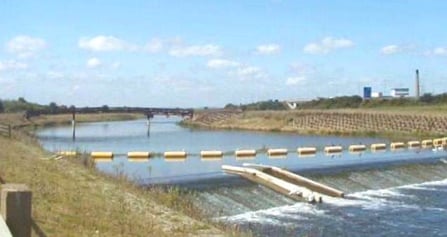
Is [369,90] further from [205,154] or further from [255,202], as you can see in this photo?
[255,202]

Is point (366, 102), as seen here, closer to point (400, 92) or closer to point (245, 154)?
point (400, 92)

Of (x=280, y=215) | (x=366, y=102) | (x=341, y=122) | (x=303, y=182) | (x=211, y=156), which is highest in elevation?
(x=366, y=102)

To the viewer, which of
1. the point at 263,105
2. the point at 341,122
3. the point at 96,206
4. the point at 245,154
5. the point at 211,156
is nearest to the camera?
the point at 96,206

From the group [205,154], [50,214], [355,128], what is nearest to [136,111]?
[355,128]

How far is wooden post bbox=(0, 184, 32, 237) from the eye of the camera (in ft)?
19.3

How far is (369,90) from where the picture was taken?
16000cm

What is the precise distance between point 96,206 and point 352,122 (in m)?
89.3

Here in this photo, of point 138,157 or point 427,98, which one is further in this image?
point 427,98

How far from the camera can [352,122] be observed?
101125 mm

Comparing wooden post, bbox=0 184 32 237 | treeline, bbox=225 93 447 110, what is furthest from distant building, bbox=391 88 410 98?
wooden post, bbox=0 184 32 237

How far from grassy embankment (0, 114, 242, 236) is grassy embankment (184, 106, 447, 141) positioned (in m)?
66.6

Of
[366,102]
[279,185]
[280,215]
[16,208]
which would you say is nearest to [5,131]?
[279,185]

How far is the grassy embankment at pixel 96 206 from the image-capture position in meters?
11.9

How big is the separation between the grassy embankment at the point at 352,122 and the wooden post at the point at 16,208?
7903 cm
